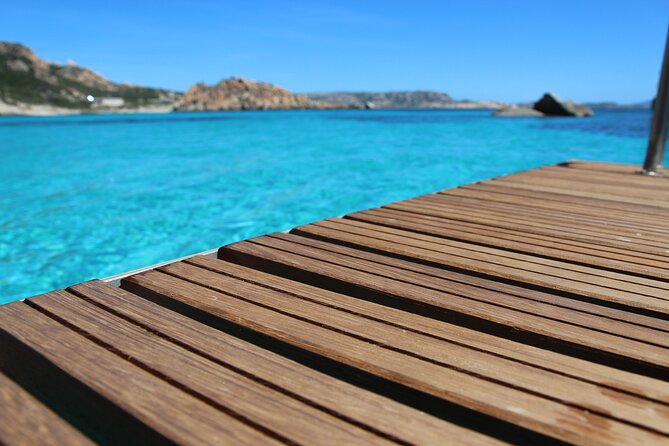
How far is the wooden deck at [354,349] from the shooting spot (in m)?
1.12

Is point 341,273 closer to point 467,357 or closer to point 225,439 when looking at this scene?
point 467,357

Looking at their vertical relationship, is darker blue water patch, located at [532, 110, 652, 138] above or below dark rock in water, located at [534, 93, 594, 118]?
below

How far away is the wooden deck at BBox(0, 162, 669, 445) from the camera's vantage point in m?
1.12

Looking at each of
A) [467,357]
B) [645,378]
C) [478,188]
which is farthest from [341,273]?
[478,188]

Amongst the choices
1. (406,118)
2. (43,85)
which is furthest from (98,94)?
(406,118)

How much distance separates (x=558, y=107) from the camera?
5156cm

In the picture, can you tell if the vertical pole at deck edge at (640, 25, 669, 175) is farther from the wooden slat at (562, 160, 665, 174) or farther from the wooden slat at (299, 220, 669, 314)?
the wooden slat at (299, 220, 669, 314)

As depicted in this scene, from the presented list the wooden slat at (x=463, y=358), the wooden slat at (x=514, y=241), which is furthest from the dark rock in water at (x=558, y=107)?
the wooden slat at (x=463, y=358)

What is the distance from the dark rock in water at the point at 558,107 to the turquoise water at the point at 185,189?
3391cm

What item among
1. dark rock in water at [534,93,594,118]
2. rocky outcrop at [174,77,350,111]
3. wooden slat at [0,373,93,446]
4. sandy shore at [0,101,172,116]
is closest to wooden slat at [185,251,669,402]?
wooden slat at [0,373,93,446]

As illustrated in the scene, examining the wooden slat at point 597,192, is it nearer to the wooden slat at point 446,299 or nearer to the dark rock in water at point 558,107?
the wooden slat at point 446,299

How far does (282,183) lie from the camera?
36.9 ft

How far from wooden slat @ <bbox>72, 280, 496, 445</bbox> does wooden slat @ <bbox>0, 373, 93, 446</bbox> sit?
393 mm

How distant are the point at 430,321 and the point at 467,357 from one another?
0.27 metres
